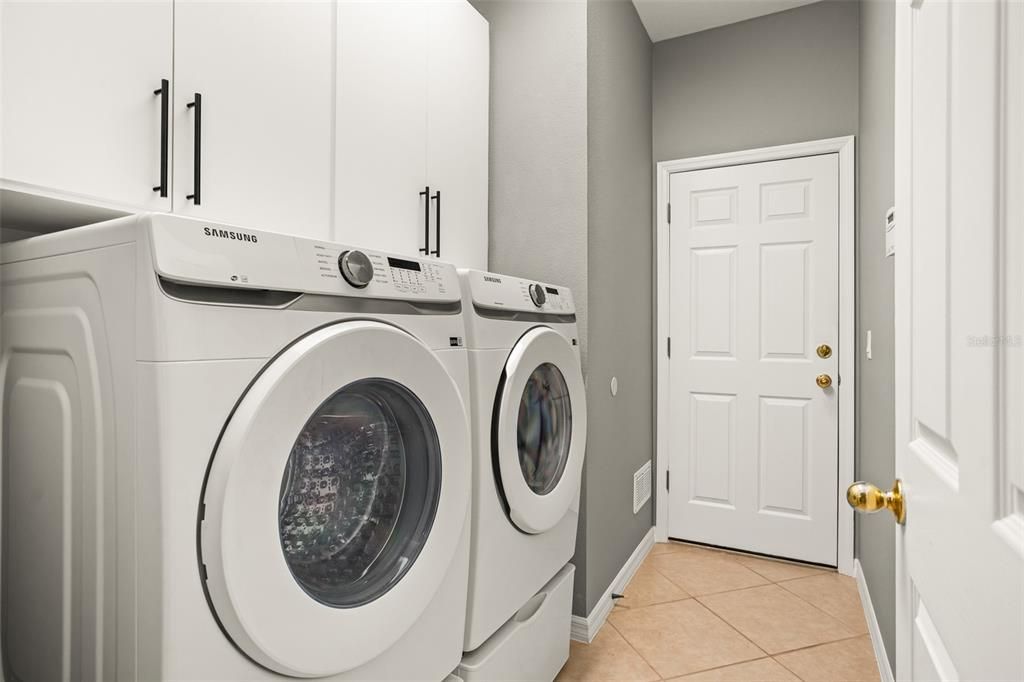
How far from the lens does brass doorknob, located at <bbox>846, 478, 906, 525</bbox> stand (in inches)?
29.0

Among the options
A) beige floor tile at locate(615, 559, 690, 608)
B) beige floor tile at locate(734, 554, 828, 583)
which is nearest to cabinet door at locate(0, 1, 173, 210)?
beige floor tile at locate(615, 559, 690, 608)

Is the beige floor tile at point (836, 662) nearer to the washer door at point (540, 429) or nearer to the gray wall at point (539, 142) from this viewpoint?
the washer door at point (540, 429)

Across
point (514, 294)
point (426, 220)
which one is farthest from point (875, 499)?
point (426, 220)

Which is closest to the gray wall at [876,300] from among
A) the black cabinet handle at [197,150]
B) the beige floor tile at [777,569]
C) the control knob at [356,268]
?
the beige floor tile at [777,569]

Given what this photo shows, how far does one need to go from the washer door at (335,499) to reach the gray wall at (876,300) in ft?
4.54

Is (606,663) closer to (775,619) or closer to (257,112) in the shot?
(775,619)

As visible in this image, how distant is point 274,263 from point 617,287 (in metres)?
1.76

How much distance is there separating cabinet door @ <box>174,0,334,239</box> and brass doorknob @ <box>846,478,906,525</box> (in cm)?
122

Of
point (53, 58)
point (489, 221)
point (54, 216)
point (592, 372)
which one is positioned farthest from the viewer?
point (489, 221)

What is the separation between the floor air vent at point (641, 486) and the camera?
8.70 ft

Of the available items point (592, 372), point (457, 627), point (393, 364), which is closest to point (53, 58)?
point (393, 364)

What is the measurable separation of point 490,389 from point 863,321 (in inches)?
76.8

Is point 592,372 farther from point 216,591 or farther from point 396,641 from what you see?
point 216,591

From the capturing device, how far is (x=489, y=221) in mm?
2199
